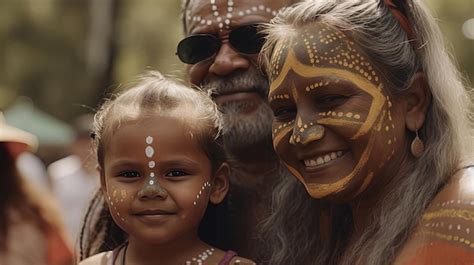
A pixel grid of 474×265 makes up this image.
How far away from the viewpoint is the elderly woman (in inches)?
126

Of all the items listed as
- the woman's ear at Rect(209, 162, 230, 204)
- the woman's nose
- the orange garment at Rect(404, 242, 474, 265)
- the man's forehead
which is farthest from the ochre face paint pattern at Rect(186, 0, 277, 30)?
the orange garment at Rect(404, 242, 474, 265)

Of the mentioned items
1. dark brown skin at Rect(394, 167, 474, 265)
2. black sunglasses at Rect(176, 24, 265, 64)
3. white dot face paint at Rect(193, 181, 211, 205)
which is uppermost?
black sunglasses at Rect(176, 24, 265, 64)

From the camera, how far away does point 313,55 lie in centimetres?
327

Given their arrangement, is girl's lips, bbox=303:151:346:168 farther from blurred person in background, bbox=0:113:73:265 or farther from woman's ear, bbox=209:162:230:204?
blurred person in background, bbox=0:113:73:265

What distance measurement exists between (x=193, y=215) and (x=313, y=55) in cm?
77

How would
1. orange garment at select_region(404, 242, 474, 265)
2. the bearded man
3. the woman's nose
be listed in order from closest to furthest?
orange garment at select_region(404, 242, 474, 265) → the woman's nose → the bearded man

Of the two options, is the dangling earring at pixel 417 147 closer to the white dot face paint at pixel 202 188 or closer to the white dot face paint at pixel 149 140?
the white dot face paint at pixel 202 188

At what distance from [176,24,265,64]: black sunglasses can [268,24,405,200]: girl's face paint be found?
0.85 m

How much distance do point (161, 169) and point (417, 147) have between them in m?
0.94

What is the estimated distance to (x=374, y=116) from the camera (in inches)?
126

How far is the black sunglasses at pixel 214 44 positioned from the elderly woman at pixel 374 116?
0.75 meters

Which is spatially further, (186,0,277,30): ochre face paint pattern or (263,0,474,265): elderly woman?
(186,0,277,30): ochre face paint pattern

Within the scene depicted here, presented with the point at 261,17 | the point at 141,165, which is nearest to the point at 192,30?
the point at 261,17

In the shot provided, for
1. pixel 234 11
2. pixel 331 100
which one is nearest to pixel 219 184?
pixel 331 100
